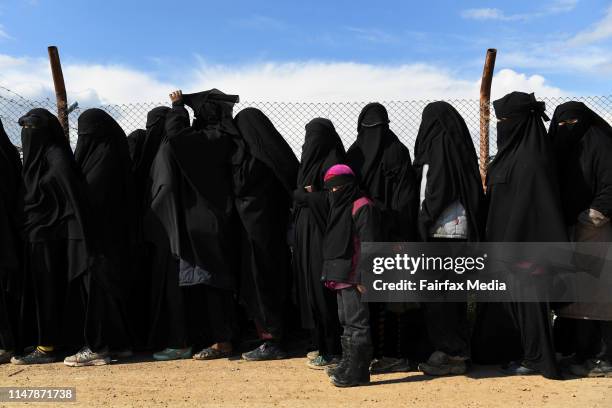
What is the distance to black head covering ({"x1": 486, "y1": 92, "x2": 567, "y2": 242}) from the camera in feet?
13.3

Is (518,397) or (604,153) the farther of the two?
(604,153)

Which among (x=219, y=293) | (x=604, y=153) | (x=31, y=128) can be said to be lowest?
(x=219, y=293)

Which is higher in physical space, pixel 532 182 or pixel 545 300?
pixel 532 182

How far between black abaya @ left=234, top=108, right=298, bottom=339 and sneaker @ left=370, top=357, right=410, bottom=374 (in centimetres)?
83

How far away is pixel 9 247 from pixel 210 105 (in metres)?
1.88

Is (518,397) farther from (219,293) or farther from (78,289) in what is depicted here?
(78,289)

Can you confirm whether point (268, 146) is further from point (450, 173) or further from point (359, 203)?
point (450, 173)

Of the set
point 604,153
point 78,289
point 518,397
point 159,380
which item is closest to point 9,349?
point 78,289

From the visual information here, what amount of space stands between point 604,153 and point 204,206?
9.48 feet

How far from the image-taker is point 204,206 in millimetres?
4727

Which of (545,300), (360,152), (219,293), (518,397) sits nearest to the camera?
(518,397)

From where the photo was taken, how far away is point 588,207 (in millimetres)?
4102

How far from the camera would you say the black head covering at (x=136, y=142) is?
5098mm

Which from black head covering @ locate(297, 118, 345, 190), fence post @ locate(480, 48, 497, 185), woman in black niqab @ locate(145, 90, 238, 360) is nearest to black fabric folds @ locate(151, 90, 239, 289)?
woman in black niqab @ locate(145, 90, 238, 360)
